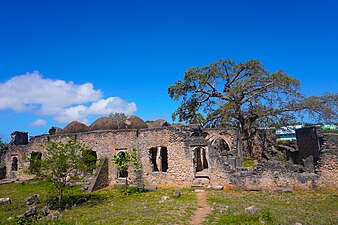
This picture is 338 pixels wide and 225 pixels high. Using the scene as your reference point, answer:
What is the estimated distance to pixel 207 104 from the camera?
30.4 metres

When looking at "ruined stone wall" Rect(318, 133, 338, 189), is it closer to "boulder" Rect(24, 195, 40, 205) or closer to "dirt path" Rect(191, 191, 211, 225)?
"dirt path" Rect(191, 191, 211, 225)

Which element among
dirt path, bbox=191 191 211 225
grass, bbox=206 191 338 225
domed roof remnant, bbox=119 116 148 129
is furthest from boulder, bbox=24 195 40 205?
domed roof remnant, bbox=119 116 148 129

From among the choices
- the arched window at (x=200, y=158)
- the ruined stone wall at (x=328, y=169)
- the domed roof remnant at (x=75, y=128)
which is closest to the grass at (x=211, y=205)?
the ruined stone wall at (x=328, y=169)

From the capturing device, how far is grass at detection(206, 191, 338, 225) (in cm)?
842

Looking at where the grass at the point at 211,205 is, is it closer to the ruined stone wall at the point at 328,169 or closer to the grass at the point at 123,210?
the grass at the point at 123,210

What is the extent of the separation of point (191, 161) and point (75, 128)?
12648mm

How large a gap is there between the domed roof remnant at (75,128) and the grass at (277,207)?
14735 millimetres

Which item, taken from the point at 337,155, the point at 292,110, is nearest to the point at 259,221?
the point at 337,155

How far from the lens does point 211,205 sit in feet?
37.2

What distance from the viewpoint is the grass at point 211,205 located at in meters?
8.78

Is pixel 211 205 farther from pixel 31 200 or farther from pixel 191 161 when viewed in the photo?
pixel 31 200

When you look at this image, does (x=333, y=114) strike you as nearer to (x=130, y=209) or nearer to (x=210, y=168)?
(x=210, y=168)

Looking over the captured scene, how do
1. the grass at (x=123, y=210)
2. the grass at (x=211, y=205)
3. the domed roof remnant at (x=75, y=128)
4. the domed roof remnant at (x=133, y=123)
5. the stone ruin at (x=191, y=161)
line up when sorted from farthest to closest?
the domed roof remnant at (x=75, y=128) < the domed roof remnant at (x=133, y=123) < the stone ruin at (x=191, y=161) < the grass at (x=123, y=210) < the grass at (x=211, y=205)

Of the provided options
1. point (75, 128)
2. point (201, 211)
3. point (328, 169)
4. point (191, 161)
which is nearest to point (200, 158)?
point (191, 161)
